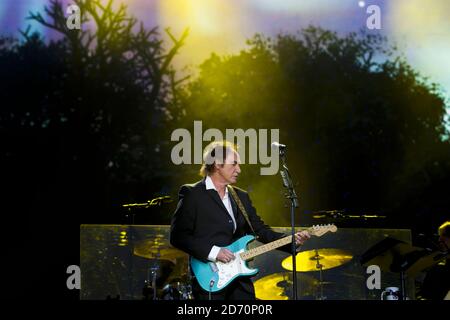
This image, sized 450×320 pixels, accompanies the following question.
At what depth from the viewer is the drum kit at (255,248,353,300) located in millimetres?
7906

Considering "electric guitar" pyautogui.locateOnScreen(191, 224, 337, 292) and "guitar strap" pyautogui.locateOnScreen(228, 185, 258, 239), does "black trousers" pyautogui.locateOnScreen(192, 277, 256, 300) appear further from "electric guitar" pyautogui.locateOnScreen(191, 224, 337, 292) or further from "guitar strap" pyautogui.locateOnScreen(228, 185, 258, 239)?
"guitar strap" pyautogui.locateOnScreen(228, 185, 258, 239)

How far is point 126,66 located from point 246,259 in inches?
375

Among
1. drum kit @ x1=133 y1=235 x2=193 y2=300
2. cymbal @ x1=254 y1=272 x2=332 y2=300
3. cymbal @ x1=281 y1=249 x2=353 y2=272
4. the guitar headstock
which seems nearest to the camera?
the guitar headstock

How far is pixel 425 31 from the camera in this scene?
44.9ft

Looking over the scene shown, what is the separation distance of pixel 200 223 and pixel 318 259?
3042 millimetres

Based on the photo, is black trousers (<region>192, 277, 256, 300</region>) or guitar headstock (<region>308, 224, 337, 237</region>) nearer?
black trousers (<region>192, 277, 256, 300</region>)

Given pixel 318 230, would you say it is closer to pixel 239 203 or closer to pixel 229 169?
pixel 239 203

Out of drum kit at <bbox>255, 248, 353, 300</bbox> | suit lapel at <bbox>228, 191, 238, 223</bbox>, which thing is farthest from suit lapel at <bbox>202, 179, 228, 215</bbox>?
drum kit at <bbox>255, 248, 353, 300</bbox>

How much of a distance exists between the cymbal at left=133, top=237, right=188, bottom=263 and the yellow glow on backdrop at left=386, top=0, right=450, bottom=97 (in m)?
7.05

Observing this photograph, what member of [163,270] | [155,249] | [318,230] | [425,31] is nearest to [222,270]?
[318,230]

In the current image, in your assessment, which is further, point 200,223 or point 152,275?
point 152,275
